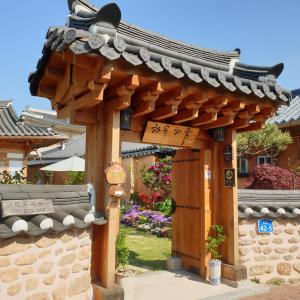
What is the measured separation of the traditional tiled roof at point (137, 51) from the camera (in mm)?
3822

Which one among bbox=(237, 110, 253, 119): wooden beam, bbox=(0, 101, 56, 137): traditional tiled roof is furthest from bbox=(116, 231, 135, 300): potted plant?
bbox=(0, 101, 56, 137): traditional tiled roof

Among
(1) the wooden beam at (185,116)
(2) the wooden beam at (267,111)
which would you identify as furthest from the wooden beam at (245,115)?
(1) the wooden beam at (185,116)

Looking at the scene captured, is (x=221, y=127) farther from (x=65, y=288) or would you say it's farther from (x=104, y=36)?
(x=65, y=288)

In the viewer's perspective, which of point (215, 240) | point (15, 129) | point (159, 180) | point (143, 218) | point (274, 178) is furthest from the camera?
point (159, 180)

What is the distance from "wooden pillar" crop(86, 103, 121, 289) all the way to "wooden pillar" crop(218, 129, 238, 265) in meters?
2.45

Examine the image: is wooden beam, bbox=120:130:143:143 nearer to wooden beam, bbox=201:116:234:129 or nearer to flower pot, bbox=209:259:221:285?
wooden beam, bbox=201:116:234:129

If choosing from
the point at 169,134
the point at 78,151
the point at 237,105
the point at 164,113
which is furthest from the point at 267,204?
the point at 78,151

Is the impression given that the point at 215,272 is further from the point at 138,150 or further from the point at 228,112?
the point at 138,150

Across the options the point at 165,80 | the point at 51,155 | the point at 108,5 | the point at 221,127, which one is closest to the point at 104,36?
the point at 108,5

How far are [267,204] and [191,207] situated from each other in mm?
1580

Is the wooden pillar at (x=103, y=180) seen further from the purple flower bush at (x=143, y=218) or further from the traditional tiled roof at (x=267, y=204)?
the purple flower bush at (x=143, y=218)

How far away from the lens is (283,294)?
5.84 m

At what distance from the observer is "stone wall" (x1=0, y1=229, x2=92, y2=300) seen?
356 centimetres

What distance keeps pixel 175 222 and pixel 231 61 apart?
3874 mm
